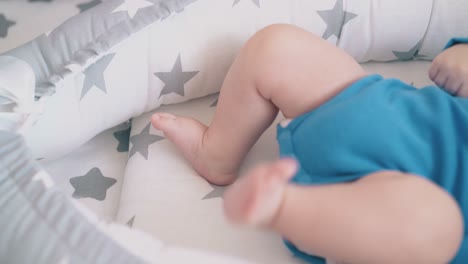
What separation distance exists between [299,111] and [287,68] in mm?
58

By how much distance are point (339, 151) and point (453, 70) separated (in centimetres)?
27

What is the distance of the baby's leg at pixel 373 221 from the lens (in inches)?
21.3

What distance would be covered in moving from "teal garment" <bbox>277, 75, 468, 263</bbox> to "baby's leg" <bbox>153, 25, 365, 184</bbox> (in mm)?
33

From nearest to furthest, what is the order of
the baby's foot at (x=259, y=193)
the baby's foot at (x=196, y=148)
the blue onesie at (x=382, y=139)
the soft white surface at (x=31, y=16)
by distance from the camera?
the baby's foot at (x=259, y=193) → the blue onesie at (x=382, y=139) → the baby's foot at (x=196, y=148) → the soft white surface at (x=31, y=16)

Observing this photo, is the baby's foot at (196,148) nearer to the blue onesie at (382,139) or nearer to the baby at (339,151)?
the baby at (339,151)

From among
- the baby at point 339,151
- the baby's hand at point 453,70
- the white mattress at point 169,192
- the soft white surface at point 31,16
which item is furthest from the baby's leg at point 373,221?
the soft white surface at point 31,16

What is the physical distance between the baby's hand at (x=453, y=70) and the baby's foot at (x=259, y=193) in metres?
0.40

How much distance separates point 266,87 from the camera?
0.72m

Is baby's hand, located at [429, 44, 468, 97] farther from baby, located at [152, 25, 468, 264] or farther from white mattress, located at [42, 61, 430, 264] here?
white mattress, located at [42, 61, 430, 264]

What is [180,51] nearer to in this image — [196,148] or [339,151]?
[196,148]

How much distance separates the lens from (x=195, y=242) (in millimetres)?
722

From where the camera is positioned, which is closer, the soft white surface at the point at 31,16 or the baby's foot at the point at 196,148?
the baby's foot at the point at 196,148

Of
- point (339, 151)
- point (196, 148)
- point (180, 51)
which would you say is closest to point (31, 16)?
point (180, 51)

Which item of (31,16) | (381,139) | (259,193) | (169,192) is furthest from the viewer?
(31,16)
